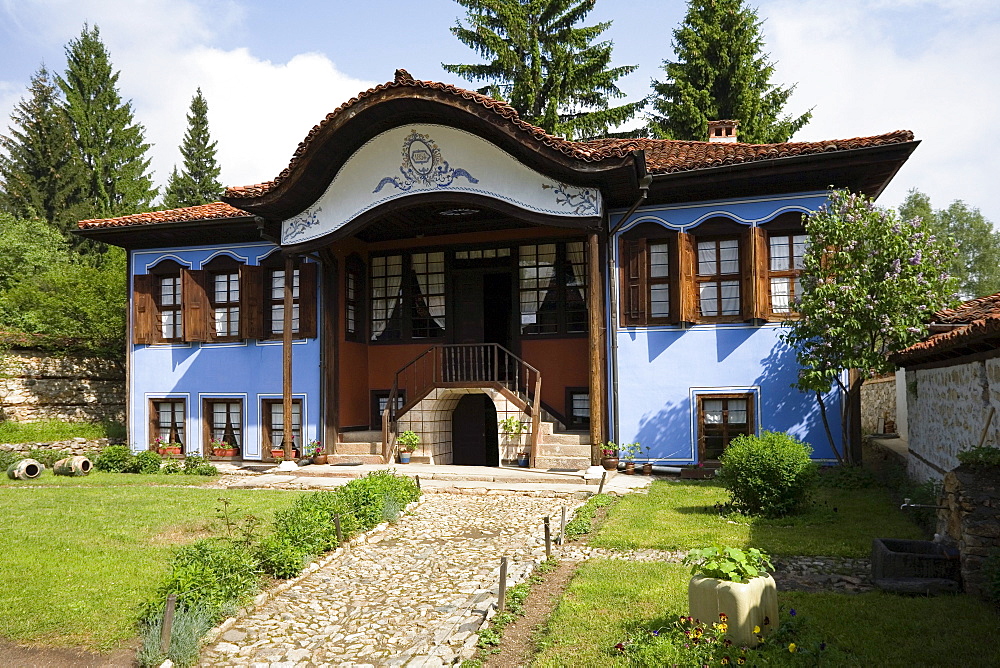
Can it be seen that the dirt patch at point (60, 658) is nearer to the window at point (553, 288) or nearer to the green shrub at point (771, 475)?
the green shrub at point (771, 475)

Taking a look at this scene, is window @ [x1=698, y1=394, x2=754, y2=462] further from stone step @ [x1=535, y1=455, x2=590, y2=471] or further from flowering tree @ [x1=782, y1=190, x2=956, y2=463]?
stone step @ [x1=535, y1=455, x2=590, y2=471]

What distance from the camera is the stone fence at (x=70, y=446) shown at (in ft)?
55.9

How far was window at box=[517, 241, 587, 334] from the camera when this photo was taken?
51.8ft

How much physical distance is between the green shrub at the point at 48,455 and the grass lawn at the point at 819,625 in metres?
13.8

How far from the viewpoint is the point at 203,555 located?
6227 millimetres

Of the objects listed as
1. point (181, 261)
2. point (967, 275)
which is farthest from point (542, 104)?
point (967, 275)

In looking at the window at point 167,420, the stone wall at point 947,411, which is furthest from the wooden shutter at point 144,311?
the stone wall at point 947,411

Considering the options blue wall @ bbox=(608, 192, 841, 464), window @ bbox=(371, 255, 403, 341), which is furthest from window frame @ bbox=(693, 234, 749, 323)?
window @ bbox=(371, 255, 403, 341)

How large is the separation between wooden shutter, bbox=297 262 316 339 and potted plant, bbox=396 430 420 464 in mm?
3157

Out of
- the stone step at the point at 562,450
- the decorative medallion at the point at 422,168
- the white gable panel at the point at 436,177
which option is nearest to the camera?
the white gable panel at the point at 436,177

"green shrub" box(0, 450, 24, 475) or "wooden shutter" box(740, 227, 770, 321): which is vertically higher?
"wooden shutter" box(740, 227, 770, 321)

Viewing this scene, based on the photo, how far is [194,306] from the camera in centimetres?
1695

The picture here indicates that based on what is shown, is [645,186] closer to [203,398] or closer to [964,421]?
[964,421]

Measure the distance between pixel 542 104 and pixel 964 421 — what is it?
21.4 m
